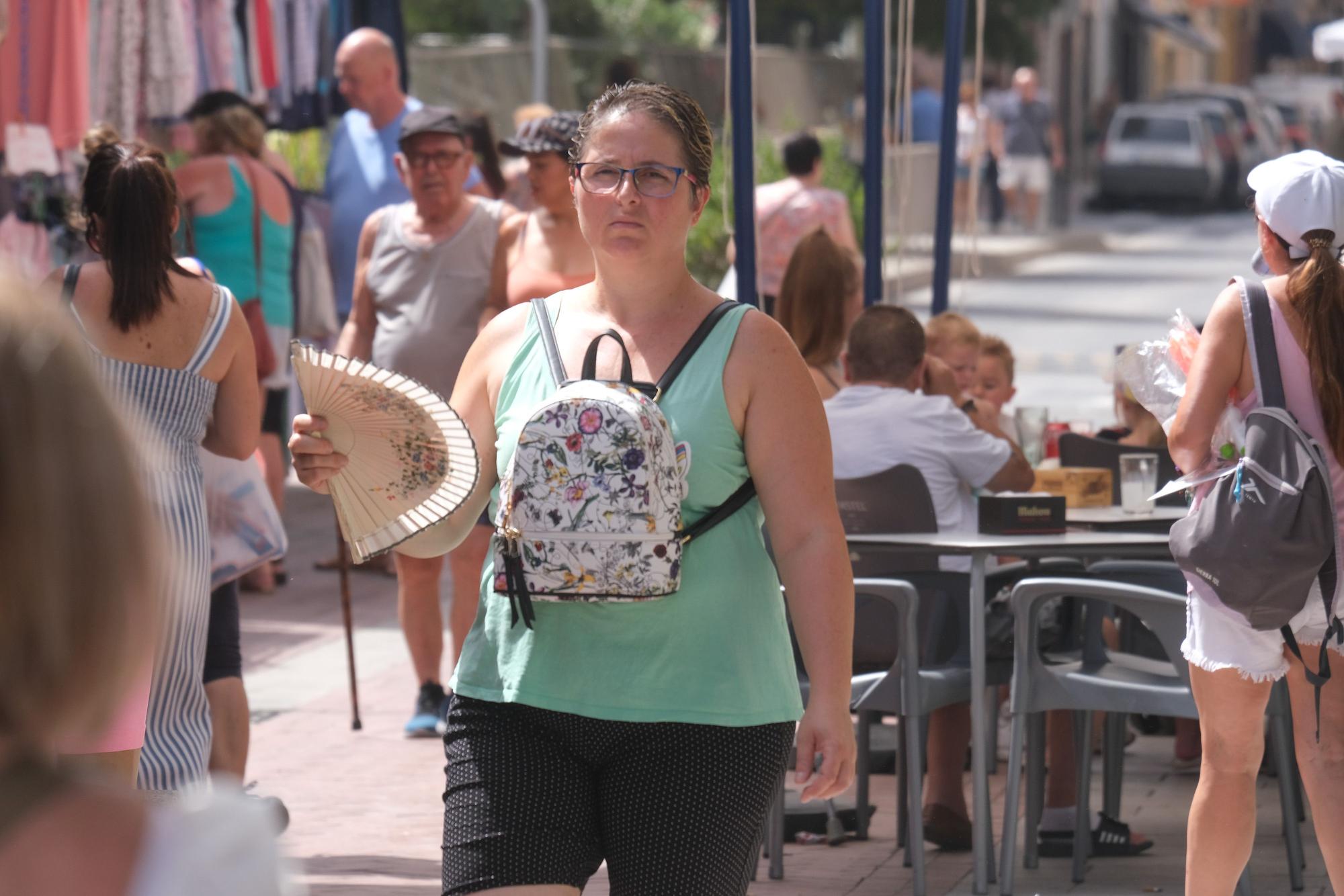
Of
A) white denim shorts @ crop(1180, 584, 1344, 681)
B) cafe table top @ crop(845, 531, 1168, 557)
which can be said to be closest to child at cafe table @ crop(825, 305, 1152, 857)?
cafe table top @ crop(845, 531, 1168, 557)

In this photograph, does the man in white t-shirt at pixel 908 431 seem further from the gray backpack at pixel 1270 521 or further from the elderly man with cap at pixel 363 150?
the elderly man with cap at pixel 363 150

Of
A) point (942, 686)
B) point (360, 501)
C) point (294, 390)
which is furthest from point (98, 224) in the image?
point (294, 390)

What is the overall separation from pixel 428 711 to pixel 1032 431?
90.4 inches

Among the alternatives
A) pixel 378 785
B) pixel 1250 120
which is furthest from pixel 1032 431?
pixel 1250 120

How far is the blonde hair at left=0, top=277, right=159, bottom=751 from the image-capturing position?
130cm

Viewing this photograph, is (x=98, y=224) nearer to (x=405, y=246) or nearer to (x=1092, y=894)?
(x=405, y=246)

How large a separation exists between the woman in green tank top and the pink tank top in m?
1.35

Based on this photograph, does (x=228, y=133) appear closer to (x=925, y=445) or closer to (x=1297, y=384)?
(x=925, y=445)

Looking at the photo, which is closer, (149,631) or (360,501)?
(149,631)

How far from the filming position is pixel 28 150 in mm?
8281

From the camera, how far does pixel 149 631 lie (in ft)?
4.58

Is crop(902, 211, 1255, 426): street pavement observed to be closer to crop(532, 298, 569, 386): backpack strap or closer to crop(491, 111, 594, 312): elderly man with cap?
crop(491, 111, 594, 312): elderly man with cap

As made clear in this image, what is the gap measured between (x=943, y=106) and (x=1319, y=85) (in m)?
58.3

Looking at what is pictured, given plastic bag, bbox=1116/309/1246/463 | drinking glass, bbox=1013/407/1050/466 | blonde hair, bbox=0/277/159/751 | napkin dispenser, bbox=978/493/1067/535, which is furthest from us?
drinking glass, bbox=1013/407/1050/466
